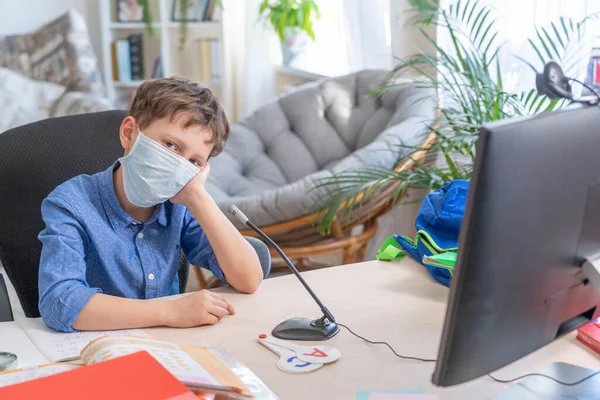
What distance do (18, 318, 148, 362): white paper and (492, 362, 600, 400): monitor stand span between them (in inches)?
22.1

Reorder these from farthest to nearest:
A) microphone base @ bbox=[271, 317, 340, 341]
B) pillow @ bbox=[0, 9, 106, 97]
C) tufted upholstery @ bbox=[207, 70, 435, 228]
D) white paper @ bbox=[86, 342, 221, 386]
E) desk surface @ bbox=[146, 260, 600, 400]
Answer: pillow @ bbox=[0, 9, 106, 97] → tufted upholstery @ bbox=[207, 70, 435, 228] → microphone base @ bbox=[271, 317, 340, 341] → desk surface @ bbox=[146, 260, 600, 400] → white paper @ bbox=[86, 342, 221, 386]

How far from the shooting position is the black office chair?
5.12 feet

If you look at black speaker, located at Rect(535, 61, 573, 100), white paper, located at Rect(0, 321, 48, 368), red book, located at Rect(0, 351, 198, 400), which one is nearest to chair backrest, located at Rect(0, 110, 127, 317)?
white paper, located at Rect(0, 321, 48, 368)

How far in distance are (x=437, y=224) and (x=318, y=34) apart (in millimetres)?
2693

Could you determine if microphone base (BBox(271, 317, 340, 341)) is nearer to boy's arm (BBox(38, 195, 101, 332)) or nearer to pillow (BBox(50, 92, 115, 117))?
boy's arm (BBox(38, 195, 101, 332))

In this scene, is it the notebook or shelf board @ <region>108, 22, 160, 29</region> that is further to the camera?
shelf board @ <region>108, 22, 160, 29</region>

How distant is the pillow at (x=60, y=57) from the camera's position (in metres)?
4.04

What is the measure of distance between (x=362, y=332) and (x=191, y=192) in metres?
0.41

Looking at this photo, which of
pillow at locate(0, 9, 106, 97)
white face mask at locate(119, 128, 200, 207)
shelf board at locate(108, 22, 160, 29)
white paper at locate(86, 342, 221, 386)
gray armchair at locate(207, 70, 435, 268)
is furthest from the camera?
shelf board at locate(108, 22, 160, 29)

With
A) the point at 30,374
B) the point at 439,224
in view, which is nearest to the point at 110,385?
the point at 30,374

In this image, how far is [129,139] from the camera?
1400mm

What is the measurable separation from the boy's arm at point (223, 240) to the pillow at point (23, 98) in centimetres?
268

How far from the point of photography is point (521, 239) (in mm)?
822

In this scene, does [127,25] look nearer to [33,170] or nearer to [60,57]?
[60,57]
